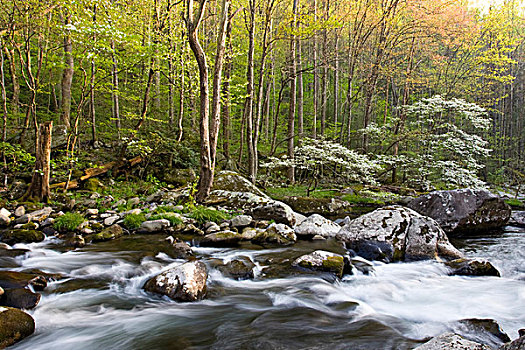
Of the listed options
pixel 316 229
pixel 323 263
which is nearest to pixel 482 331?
pixel 323 263

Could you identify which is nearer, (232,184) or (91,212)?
(91,212)

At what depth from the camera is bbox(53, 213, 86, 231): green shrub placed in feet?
21.1

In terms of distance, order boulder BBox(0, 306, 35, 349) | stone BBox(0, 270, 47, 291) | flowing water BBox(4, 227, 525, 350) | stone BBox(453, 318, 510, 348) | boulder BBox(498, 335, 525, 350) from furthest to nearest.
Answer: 1. stone BBox(0, 270, 47, 291)
2. flowing water BBox(4, 227, 525, 350)
3. stone BBox(453, 318, 510, 348)
4. boulder BBox(0, 306, 35, 349)
5. boulder BBox(498, 335, 525, 350)

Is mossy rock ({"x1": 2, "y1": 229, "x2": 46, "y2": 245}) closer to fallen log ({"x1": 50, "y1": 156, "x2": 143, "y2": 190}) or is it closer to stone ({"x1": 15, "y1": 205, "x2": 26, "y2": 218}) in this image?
stone ({"x1": 15, "y1": 205, "x2": 26, "y2": 218})

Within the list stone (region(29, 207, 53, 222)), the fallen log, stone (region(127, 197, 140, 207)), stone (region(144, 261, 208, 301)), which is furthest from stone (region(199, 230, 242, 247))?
the fallen log

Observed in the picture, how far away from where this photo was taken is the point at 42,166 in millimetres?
7957

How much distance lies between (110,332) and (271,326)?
1.74m

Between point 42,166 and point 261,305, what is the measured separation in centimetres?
732

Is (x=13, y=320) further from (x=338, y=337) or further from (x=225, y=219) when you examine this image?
Result: (x=225, y=219)

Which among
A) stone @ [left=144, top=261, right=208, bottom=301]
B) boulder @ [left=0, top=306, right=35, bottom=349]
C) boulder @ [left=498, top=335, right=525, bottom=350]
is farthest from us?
stone @ [left=144, top=261, right=208, bottom=301]

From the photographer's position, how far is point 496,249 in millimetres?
6621

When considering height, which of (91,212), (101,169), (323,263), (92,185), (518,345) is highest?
(101,169)

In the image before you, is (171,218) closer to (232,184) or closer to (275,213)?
(275,213)

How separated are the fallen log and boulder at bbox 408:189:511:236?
10.6 meters
